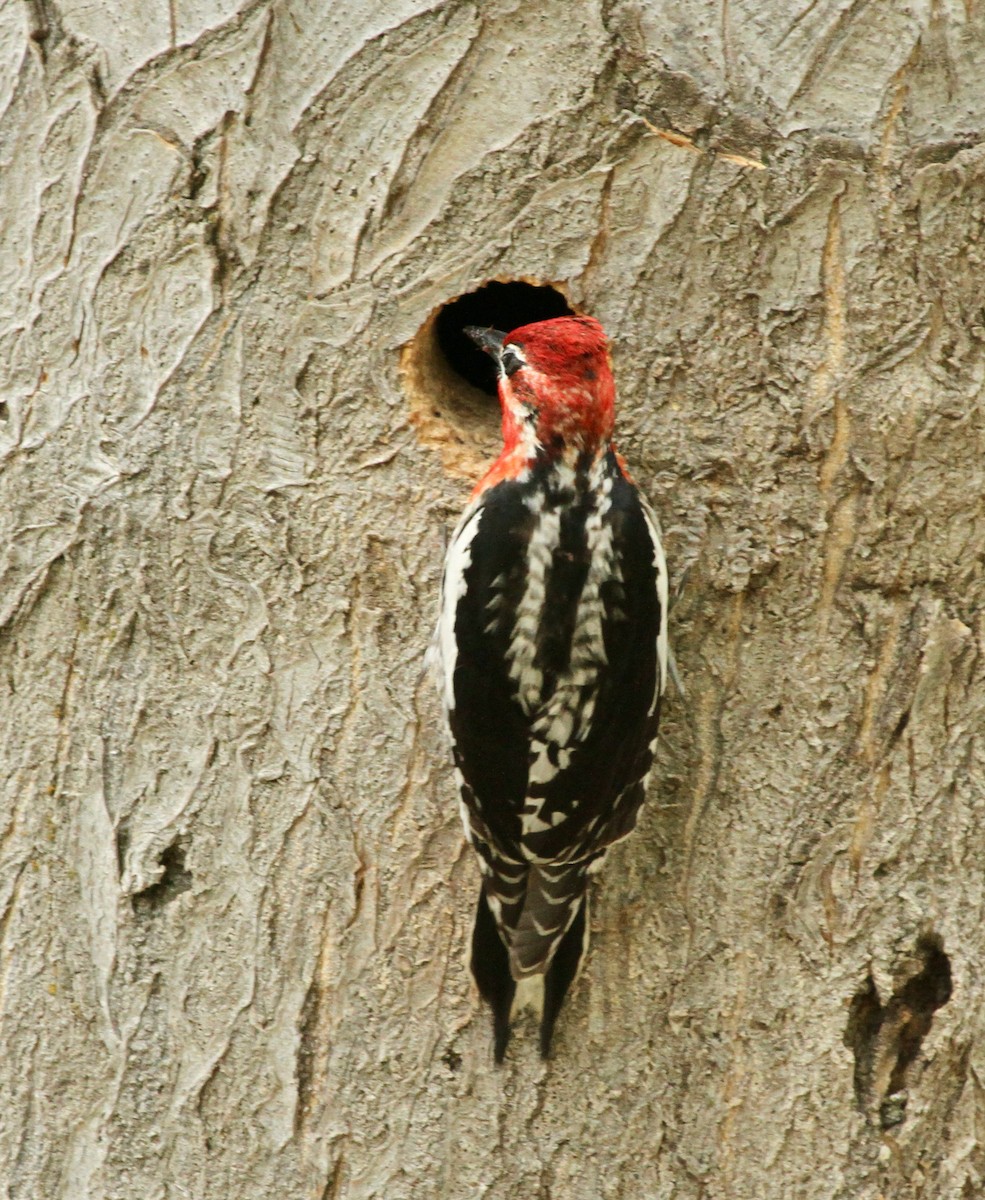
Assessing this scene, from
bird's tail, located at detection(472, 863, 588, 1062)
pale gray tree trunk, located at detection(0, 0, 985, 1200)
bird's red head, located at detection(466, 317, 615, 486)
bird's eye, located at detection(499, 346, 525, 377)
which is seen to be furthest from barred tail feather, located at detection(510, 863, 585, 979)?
bird's eye, located at detection(499, 346, 525, 377)

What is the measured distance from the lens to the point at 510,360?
11.1 feet

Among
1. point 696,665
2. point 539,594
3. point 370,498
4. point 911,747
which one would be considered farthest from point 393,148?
point 911,747

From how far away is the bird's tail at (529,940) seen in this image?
3.08m

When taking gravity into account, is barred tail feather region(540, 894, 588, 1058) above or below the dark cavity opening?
below

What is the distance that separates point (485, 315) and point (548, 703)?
170cm

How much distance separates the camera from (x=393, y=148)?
314 centimetres

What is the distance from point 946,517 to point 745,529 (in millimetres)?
486

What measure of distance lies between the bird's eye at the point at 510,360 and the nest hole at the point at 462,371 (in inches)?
6.7


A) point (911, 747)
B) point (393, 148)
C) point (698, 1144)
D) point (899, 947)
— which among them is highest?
point (393, 148)

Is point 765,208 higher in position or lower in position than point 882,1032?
higher

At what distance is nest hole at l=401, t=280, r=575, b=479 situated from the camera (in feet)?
10.6

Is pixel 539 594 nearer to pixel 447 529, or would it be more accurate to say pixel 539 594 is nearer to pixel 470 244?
pixel 447 529

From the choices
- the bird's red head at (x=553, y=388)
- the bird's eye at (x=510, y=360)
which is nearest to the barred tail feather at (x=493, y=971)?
the bird's red head at (x=553, y=388)

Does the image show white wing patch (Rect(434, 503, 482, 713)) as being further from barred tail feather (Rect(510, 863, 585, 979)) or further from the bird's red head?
barred tail feather (Rect(510, 863, 585, 979))
